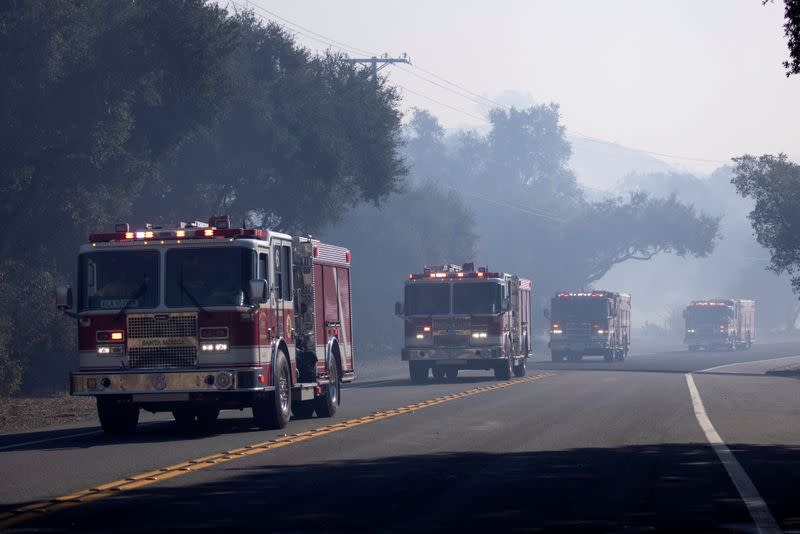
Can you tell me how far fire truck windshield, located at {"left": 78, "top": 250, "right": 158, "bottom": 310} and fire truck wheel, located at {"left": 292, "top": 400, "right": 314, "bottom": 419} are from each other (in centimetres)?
504

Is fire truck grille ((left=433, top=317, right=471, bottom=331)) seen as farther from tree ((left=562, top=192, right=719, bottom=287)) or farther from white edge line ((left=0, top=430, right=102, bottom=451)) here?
tree ((left=562, top=192, right=719, bottom=287))

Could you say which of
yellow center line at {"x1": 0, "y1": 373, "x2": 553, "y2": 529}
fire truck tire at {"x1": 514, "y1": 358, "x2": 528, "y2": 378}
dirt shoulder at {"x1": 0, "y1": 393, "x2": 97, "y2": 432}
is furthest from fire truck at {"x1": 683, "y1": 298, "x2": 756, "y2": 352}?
yellow center line at {"x1": 0, "y1": 373, "x2": 553, "y2": 529}

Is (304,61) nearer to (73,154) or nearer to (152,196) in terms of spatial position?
(152,196)

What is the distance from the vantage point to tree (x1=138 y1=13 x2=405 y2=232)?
156 ft

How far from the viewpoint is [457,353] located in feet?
125

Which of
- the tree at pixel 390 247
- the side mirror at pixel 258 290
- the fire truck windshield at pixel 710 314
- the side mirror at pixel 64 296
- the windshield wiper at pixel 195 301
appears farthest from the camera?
the fire truck windshield at pixel 710 314

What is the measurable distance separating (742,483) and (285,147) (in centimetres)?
3493

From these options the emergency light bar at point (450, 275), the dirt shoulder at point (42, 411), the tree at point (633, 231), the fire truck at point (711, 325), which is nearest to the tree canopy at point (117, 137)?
the dirt shoulder at point (42, 411)

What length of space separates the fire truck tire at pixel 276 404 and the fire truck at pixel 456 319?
1628 centimetres

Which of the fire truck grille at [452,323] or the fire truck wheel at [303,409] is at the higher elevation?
the fire truck grille at [452,323]

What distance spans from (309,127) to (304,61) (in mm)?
3908

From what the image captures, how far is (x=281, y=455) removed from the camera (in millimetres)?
17031

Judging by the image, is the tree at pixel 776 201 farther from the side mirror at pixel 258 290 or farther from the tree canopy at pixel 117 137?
the side mirror at pixel 258 290

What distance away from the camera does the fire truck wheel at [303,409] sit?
24.2 m
